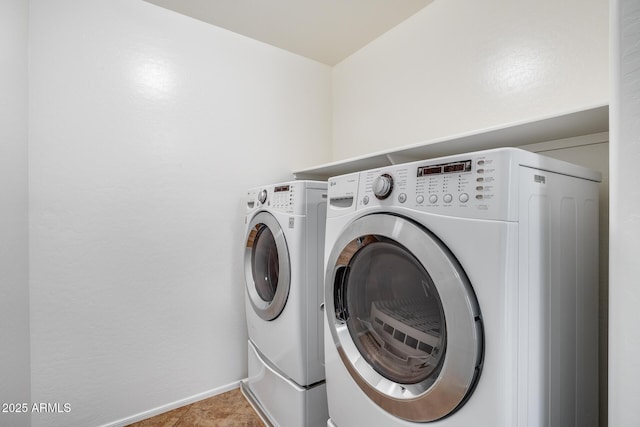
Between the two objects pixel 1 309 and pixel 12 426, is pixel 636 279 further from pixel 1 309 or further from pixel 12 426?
pixel 12 426

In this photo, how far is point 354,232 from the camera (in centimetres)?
104

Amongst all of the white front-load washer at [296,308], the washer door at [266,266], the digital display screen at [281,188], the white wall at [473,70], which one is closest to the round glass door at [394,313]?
the white front-load washer at [296,308]

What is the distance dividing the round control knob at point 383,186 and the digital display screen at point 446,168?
101 millimetres

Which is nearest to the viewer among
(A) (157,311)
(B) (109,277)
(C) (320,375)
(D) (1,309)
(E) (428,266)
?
(E) (428,266)

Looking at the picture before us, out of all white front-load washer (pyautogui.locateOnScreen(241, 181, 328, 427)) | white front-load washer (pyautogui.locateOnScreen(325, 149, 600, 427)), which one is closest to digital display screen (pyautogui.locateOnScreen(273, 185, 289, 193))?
white front-load washer (pyautogui.locateOnScreen(241, 181, 328, 427))

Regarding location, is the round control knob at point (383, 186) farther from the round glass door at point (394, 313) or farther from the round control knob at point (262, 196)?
the round control knob at point (262, 196)

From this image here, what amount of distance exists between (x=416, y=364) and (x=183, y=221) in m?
1.55

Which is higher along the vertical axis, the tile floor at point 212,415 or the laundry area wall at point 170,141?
the laundry area wall at point 170,141

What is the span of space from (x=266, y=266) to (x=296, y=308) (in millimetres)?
430

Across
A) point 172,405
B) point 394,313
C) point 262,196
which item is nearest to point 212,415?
point 172,405

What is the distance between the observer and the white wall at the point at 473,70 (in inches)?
48.4

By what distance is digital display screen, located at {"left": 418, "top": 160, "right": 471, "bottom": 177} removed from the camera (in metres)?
0.77

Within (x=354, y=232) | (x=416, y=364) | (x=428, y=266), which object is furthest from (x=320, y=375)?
(x=428, y=266)

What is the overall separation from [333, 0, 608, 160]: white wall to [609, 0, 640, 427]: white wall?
0.41 metres
